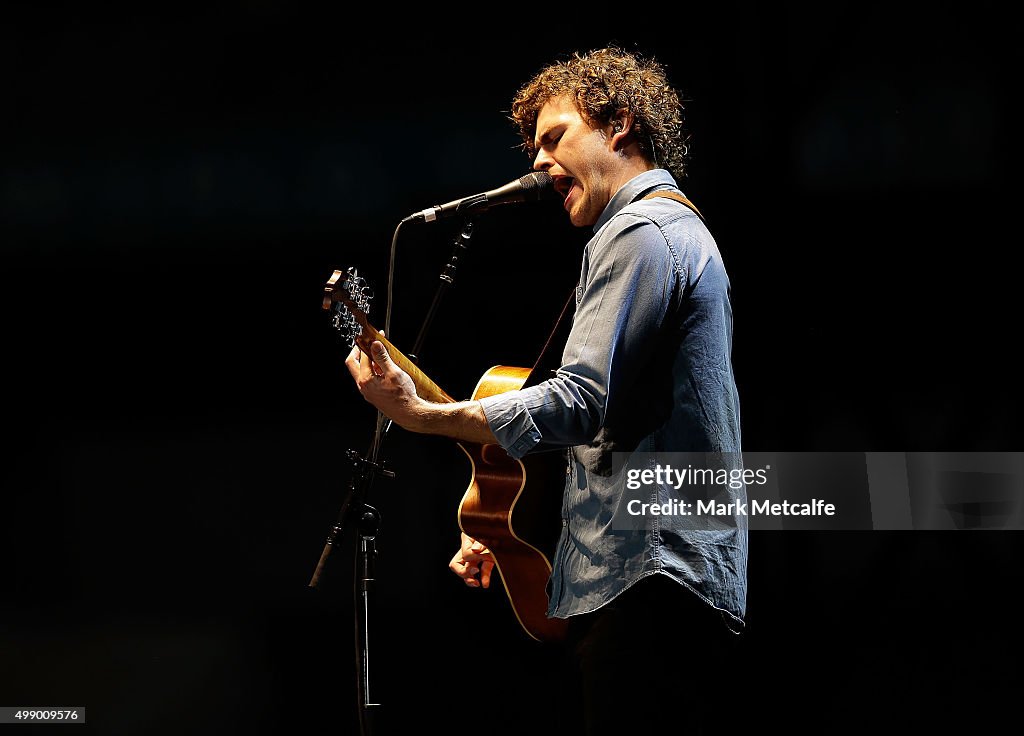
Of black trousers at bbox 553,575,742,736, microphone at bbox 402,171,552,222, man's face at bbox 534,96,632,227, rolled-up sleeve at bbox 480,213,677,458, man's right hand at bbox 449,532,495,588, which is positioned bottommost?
black trousers at bbox 553,575,742,736

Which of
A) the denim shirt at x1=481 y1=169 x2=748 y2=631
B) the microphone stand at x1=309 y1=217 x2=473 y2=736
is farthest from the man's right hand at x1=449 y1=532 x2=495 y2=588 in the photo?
the denim shirt at x1=481 y1=169 x2=748 y2=631

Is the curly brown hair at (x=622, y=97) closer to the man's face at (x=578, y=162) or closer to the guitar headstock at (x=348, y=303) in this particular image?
the man's face at (x=578, y=162)

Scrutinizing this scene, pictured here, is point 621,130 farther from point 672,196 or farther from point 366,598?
point 366,598

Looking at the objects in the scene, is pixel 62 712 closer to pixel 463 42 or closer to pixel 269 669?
pixel 269 669

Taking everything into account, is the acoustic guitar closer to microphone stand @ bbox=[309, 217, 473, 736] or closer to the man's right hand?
the man's right hand

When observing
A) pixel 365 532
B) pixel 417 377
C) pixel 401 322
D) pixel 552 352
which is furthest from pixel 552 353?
pixel 401 322

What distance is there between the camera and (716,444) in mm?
1652

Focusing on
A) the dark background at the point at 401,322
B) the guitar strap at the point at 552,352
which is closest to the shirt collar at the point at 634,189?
the guitar strap at the point at 552,352

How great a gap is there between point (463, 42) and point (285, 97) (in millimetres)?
631

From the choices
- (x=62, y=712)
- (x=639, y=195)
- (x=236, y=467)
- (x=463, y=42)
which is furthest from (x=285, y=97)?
(x=62, y=712)

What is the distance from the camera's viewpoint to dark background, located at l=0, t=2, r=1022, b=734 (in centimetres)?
275

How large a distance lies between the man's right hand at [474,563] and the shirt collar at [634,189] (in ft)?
2.93

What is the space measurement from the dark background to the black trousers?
130cm

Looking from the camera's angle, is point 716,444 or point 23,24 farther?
point 23,24
